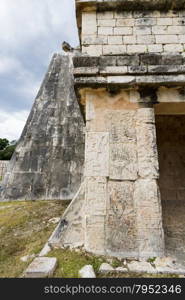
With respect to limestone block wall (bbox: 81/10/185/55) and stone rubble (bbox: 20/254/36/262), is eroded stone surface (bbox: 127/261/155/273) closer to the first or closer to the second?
stone rubble (bbox: 20/254/36/262)

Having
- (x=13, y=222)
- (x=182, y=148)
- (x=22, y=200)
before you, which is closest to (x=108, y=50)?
(x=182, y=148)

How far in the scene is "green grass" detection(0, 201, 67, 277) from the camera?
230 centimetres

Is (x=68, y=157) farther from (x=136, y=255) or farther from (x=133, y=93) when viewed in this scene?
(x=136, y=255)

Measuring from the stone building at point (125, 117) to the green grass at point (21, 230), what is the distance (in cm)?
54

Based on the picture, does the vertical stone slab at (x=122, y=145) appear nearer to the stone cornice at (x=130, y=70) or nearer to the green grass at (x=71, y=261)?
the stone cornice at (x=130, y=70)

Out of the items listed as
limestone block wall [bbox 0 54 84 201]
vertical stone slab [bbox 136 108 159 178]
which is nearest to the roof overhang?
vertical stone slab [bbox 136 108 159 178]

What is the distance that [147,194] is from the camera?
2.30m

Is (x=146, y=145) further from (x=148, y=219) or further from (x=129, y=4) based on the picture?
(x=129, y=4)

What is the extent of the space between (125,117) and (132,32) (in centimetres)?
156

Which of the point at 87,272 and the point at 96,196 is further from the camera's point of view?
the point at 96,196

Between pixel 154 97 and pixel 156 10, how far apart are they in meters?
1.74

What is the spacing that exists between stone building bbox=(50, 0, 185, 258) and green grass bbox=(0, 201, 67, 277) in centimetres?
54

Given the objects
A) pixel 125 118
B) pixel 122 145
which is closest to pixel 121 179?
pixel 122 145

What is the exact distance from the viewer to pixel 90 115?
8.70 ft
